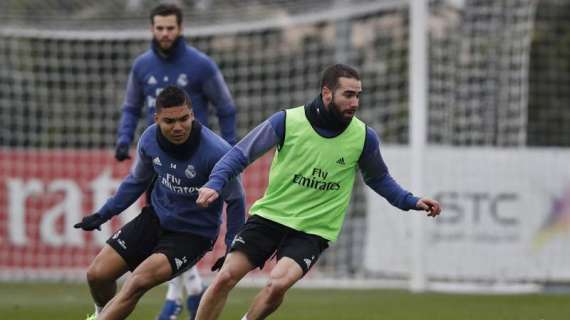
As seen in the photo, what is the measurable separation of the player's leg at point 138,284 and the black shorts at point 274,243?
1.50 ft

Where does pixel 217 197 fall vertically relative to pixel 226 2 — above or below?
below

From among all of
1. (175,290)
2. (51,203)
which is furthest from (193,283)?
(51,203)

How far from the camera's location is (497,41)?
1630 centimetres

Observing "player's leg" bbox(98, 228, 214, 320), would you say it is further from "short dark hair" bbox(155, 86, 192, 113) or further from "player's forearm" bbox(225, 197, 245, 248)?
"short dark hair" bbox(155, 86, 192, 113)

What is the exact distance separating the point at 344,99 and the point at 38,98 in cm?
1042

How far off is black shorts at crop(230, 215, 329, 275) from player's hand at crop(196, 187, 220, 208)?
0.52m

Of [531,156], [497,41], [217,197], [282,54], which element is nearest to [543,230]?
[531,156]

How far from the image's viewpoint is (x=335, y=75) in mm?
8578

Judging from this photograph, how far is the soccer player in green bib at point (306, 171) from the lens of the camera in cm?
848

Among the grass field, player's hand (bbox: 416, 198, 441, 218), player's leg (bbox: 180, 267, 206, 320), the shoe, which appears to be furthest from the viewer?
the grass field

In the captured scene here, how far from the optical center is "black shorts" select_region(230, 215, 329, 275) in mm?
8414

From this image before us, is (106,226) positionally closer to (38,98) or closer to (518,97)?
(38,98)

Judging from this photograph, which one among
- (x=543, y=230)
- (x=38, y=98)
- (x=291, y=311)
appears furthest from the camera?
(x=38, y=98)

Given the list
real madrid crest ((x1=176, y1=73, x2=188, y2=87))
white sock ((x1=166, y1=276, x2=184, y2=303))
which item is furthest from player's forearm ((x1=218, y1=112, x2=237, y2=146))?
white sock ((x1=166, y1=276, x2=184, y2=303))
